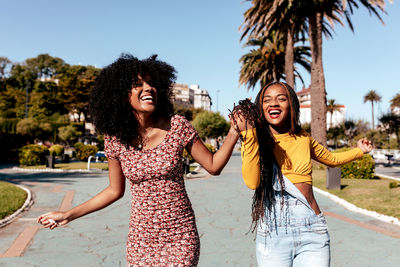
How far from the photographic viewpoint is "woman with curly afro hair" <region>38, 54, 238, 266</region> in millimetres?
1890

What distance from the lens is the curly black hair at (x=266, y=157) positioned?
6.60 ft

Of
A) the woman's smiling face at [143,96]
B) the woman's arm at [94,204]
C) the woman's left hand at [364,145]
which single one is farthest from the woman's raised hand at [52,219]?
the woman's left hand at [364,145]

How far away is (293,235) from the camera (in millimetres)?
1987

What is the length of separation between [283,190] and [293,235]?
25 cm

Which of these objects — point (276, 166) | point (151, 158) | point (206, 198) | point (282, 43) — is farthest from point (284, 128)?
point (282, 43)

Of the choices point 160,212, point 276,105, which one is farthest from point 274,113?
point 160,212

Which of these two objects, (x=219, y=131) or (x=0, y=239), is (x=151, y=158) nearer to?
(x=0, y=239)

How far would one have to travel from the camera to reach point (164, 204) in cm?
189

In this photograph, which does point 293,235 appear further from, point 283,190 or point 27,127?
point 27,127

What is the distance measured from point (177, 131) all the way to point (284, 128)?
Result: 0.66m

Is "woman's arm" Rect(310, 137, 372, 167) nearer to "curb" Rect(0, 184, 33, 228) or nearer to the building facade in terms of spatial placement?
"curb" Rect(0, 184, 33, 228)

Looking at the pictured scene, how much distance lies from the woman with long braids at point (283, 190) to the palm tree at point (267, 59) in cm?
2593

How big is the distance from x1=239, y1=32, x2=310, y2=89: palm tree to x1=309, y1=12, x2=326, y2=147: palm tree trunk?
9.79m

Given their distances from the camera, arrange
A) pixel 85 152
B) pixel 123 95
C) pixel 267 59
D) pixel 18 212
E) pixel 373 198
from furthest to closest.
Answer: pixel 267 59, pixel 85 152, pixel 373 198, pixel 18 212, pixel 123 95
